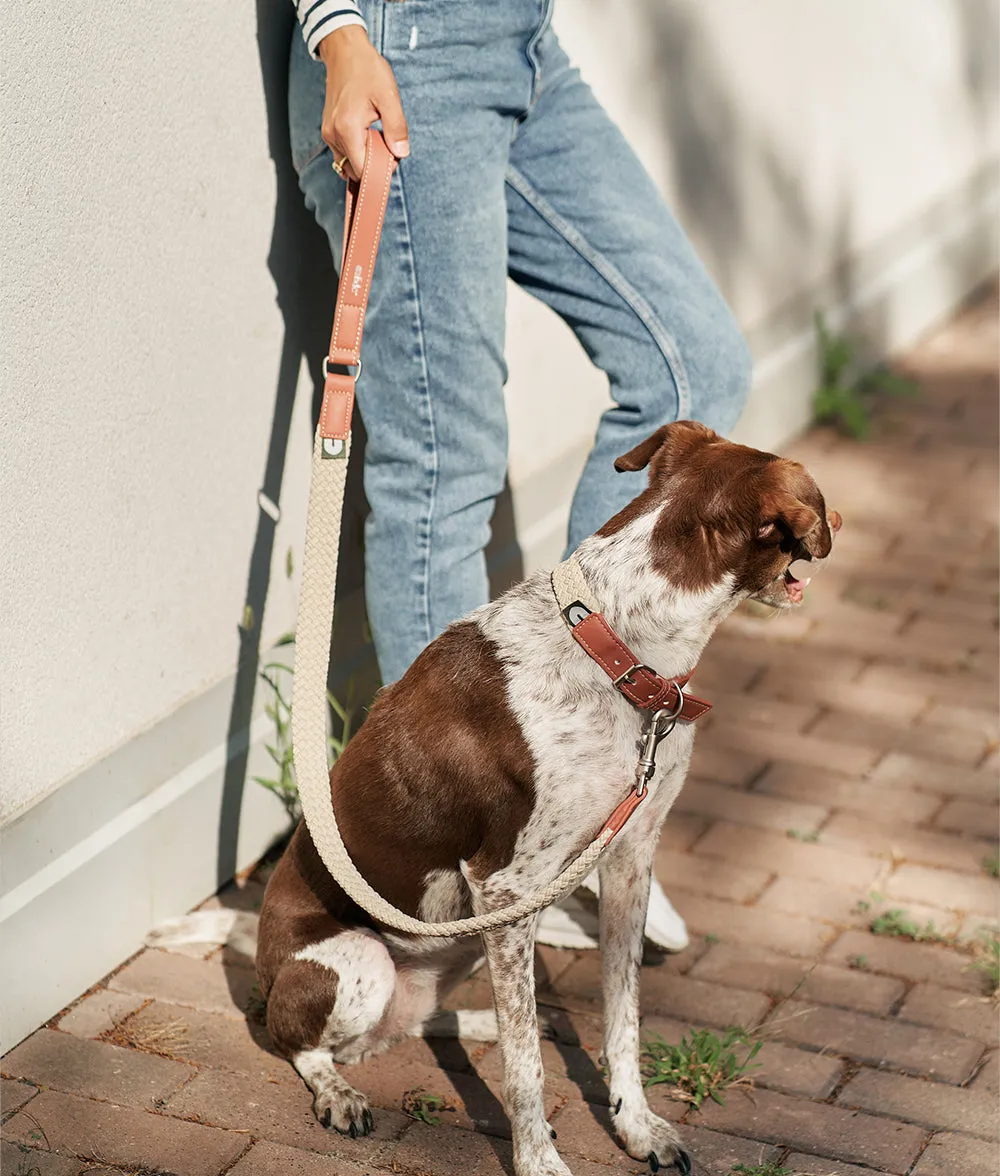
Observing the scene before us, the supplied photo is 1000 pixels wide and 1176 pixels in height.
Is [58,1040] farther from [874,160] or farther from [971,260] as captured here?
[971,260]

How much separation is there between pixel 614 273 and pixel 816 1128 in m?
1.79

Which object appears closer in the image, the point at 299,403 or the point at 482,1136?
the point at 482,1136

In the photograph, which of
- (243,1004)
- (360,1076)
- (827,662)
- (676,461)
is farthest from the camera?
(827,662)

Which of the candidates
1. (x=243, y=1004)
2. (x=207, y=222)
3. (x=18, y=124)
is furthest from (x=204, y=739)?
(x=18, y=124)

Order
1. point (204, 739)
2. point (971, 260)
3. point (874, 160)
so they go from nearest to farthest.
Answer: point (204, 739)
point (874, 160)
point (971, 260)

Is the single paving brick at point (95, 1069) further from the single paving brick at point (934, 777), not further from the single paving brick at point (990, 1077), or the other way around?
the single paving brick at point (934, 777)

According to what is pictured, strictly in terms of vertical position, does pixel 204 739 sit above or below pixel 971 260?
above

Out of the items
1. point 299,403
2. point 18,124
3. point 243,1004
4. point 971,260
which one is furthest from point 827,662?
point 971,260

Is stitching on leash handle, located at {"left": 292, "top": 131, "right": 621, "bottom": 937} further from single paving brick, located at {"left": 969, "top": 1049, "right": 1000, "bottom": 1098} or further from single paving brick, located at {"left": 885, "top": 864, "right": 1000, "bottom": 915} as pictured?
single paving brick, located at {"left": 885, "top": 864, "right": 1000, "bottom": 915}

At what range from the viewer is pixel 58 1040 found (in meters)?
3.27

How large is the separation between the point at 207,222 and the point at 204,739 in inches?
47.3

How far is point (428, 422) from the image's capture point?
328cm

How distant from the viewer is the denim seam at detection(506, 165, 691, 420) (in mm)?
3389

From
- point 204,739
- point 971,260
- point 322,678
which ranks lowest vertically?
point 971,260
